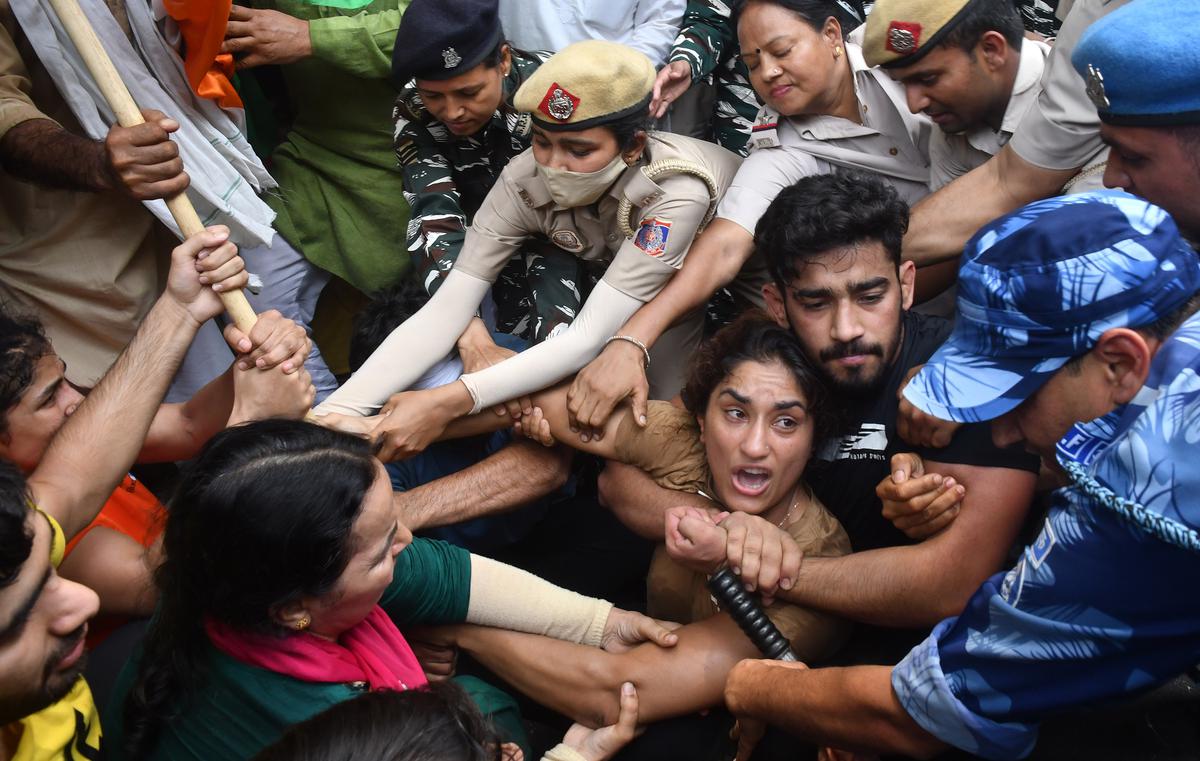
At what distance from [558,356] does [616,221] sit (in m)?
0.50

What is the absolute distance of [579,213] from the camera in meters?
3.45

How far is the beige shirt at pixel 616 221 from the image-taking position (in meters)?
3.23

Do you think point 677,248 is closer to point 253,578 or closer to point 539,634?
point 539,634

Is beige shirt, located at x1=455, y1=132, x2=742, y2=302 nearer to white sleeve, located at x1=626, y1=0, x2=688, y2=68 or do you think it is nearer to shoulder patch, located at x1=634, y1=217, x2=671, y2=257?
shoulder patch, located at x1=634, y1=217, x2=671, y2=257

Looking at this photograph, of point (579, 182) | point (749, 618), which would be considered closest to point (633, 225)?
point (579, 182)

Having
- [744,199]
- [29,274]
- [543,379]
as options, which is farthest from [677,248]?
[29,274]

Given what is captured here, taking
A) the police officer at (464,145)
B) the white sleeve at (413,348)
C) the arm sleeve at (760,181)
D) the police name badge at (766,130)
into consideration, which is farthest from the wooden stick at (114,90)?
the police name badge at (766,130)

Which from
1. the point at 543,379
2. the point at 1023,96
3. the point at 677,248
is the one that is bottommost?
the point at 543,379

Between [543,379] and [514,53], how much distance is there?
1.20 metres

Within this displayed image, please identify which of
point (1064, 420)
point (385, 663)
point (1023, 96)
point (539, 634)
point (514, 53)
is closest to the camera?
point (1064, 420)

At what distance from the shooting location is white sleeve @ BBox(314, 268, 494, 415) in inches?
128

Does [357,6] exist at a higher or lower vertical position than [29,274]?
higher

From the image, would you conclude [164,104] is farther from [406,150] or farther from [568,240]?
[568,240]

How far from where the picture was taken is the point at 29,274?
11.5ft
